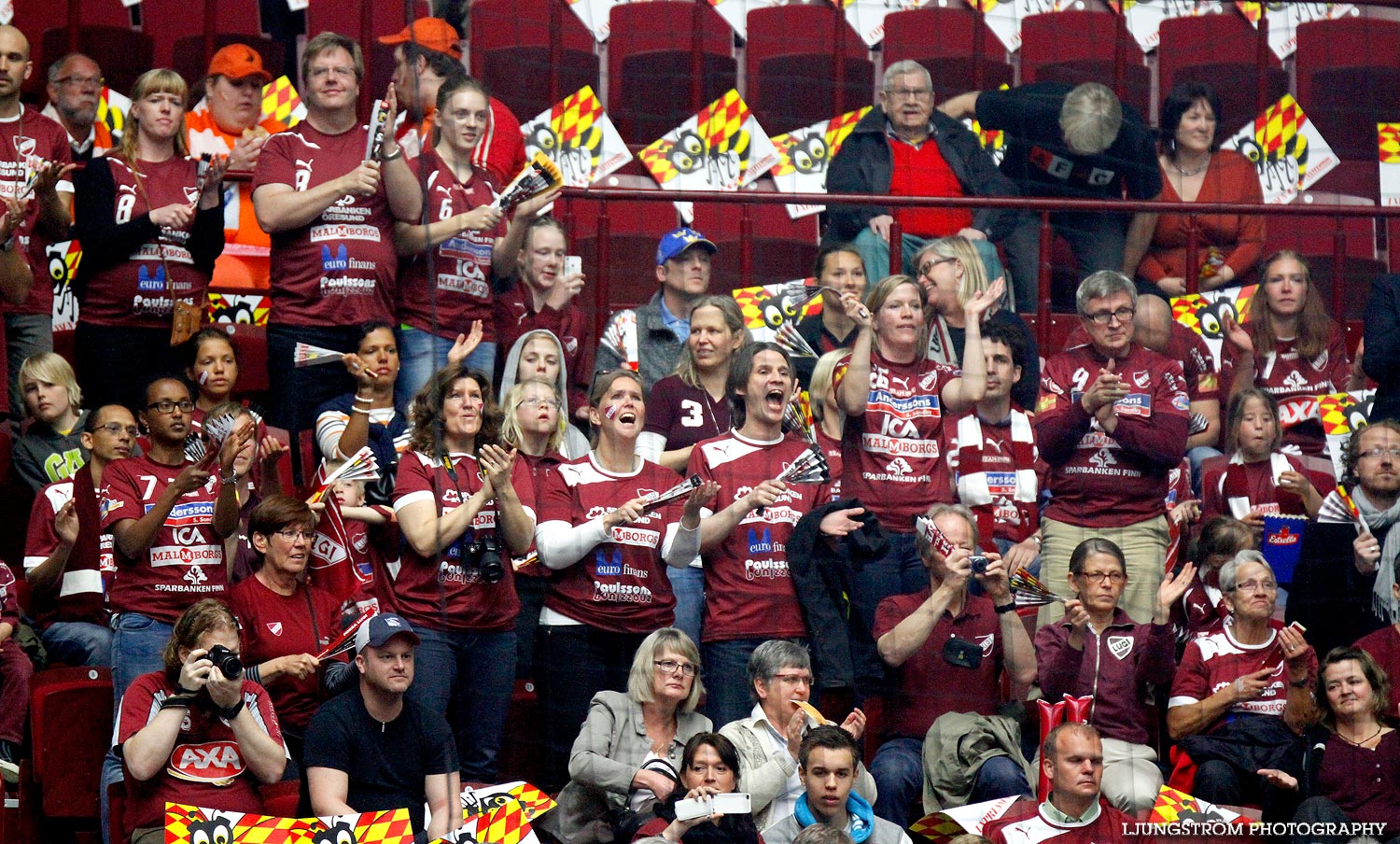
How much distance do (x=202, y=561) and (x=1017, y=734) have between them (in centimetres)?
252

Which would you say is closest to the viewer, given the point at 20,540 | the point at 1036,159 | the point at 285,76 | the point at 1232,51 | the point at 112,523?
the point at 112,523

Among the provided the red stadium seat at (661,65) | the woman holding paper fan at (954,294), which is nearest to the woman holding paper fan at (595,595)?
the woman holding paper fan at (954,294)

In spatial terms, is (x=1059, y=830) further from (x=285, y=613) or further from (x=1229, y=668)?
(x=285, y=613)

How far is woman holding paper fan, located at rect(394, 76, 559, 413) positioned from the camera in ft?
20.5

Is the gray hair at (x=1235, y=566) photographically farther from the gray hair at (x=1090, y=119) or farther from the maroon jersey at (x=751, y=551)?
the gray hair at (x=1090, y=119)

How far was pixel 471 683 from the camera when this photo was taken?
5.43 metres

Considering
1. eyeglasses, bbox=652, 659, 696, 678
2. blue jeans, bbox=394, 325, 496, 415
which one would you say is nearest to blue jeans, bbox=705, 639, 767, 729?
eyeglasses, bbox=652, 659, 696, 678

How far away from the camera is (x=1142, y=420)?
20.4 feet

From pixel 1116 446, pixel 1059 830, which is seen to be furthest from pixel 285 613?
pixel 1116 446

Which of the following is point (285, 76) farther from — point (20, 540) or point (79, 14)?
point (20, 540)

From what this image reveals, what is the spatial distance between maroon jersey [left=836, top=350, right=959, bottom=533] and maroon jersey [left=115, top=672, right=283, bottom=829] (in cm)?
203

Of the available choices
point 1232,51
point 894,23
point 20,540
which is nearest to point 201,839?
point 20,540

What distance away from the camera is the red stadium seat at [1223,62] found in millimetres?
8562

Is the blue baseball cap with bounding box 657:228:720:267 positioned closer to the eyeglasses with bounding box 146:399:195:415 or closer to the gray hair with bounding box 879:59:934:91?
the gray hair with bounding box 879:59:934:91
